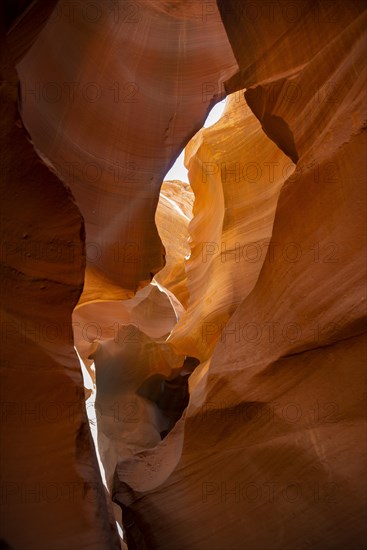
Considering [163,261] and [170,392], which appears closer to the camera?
[163,261]

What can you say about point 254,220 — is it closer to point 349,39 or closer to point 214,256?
point 214,256

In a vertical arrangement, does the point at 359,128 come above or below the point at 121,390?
above

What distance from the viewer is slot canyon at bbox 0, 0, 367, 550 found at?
3150 millimetres

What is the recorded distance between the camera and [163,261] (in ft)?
19.2

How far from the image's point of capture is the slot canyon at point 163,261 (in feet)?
10.3

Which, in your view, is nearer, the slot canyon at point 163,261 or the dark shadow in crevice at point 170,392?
the slot canyon at point 163,261

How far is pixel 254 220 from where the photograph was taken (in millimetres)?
6430

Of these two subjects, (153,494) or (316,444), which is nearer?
(316,444)

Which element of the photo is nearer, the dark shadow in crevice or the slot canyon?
the slot canyon

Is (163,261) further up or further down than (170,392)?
further up

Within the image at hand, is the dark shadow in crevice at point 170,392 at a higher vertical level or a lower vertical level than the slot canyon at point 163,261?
lower

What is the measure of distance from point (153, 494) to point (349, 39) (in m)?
3.66

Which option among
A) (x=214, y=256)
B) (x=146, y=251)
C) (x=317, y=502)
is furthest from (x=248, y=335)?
(x=214, y=256)

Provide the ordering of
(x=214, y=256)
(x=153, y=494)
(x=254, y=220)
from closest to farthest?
1. (x=153, y=494)
2. (x=254, y=220)
3. (x=214, y=256)
